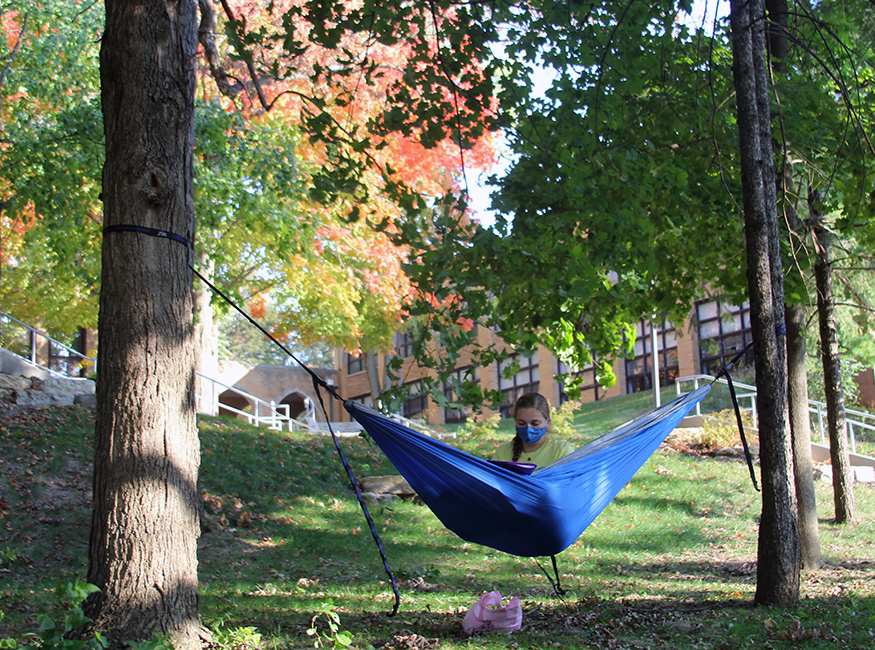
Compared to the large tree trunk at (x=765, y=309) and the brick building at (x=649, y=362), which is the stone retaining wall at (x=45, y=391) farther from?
the large tree trunk at (x=765, y=309)

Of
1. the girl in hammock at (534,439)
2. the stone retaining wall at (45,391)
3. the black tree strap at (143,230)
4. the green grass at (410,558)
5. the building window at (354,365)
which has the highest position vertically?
the building window at (354,365)

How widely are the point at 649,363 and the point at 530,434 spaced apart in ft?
71.9

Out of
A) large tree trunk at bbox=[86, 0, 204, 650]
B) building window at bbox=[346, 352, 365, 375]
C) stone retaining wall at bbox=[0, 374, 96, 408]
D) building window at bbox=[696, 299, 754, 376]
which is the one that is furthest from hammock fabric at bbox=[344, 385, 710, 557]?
building window at bbox=[346, 352, 365, 375]

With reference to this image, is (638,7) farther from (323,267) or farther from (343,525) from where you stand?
(323,267)

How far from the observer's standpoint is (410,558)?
802cm

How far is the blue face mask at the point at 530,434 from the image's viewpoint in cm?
503

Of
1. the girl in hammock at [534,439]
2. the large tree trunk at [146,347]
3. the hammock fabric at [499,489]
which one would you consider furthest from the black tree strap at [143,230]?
the girl in hammock at [534,439]

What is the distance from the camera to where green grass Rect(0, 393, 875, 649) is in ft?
15.6

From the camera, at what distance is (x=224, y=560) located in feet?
24.5

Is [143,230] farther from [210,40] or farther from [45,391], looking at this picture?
[45,391]

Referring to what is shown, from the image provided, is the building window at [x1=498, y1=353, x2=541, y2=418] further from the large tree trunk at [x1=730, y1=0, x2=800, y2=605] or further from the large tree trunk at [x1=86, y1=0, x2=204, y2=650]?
the large tree trunk at [x1=86, y1=0, x2=204, y2=650]

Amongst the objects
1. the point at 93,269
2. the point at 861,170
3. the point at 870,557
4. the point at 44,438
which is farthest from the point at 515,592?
the point at 93,269

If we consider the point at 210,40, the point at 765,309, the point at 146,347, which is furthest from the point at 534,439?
the point at 210,40

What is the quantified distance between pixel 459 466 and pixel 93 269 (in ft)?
32.7
